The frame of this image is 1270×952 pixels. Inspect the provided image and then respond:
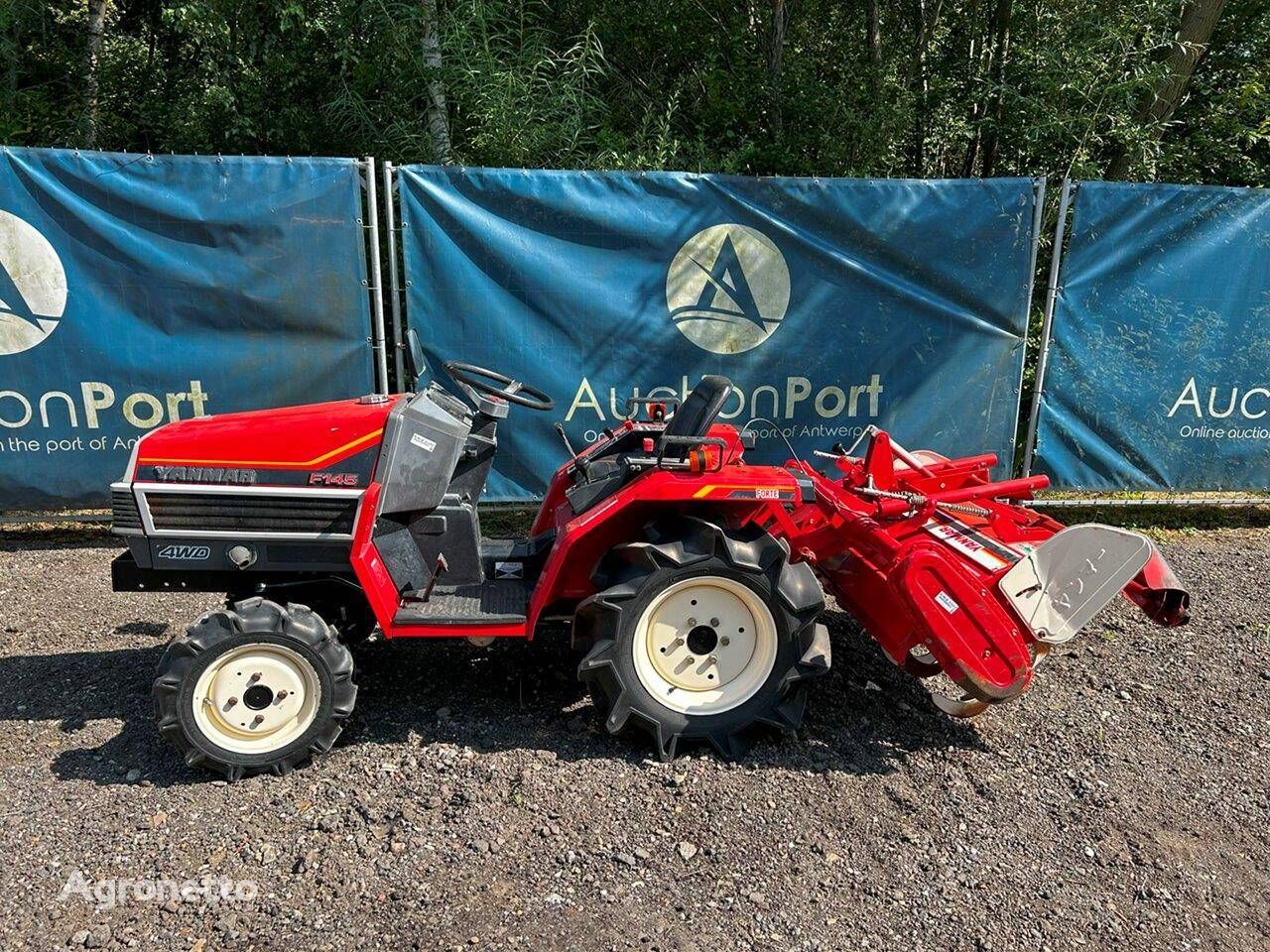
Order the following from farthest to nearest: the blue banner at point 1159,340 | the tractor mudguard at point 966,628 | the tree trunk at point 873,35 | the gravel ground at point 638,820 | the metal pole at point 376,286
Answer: the tree trunk at point 873,35, the blue banner at point 1159,340, the metal pole at point 376,286, the tractor mudguard at point 966,628, the gravel ground at point 638,820

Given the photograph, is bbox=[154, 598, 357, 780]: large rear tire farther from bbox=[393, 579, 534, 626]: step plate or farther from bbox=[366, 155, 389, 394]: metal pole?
bbox=[366, 155, 389, 394]: metal pole

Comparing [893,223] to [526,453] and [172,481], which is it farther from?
[172,481]

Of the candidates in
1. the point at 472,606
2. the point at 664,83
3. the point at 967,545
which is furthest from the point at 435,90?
Answer: the point at 967,545

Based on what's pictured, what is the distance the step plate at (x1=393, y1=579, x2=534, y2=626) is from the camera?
10.6 ft

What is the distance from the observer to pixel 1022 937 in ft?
7.89

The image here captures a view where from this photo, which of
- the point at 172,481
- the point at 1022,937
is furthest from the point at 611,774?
the point at 172,481

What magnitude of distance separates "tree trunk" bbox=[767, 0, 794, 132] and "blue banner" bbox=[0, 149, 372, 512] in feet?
15.0

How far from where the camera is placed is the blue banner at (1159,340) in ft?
18.4

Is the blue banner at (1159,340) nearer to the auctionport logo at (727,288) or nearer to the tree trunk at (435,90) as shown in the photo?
the auctionport logo at (727,288)

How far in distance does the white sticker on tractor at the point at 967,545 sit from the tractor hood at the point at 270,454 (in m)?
2.02

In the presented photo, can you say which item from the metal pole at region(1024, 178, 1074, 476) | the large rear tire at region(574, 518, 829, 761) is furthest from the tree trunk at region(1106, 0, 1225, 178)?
the large rear tire at region(574, 518, 829, 761)

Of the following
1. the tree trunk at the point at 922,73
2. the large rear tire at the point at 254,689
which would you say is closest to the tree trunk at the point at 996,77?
the tree trunk at the point at 922,73

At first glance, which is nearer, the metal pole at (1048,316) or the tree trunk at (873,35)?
the metal pole at (1048,316)

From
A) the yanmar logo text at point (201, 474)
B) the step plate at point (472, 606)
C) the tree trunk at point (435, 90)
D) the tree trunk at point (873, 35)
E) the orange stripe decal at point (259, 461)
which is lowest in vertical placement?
the step plate at point (472, 606)
